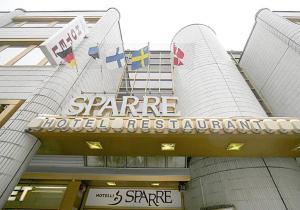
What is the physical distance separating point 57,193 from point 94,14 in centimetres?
1524

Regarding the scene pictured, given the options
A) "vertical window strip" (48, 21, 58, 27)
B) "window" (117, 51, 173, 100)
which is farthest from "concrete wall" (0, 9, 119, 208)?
"vertical window strip" (48, 21, 58, 27)

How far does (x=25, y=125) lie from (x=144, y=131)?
410 centimetres

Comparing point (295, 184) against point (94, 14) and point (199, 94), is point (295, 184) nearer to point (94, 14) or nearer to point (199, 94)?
point (199, 94)

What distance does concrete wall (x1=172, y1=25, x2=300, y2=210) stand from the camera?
833 centimetres

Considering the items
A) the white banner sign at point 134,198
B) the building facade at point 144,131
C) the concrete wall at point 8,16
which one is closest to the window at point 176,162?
the building facade at point 144,131

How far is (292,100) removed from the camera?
11688 millimetres

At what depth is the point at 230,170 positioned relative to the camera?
917 centimetres

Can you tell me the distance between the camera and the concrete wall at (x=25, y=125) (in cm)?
687

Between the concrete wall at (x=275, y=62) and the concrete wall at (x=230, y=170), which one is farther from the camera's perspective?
the concrete wall at (x=275, y=62)

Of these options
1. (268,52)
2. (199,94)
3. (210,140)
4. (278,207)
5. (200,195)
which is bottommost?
(278,207)

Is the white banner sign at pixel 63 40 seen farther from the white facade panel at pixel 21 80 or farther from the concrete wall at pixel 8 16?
the concrete wall at pixel 8 16

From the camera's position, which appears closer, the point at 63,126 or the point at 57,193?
the point at 63,126

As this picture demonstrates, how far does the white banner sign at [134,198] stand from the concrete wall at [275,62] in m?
7.21

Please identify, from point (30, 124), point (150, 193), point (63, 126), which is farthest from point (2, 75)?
point (150, 193)
